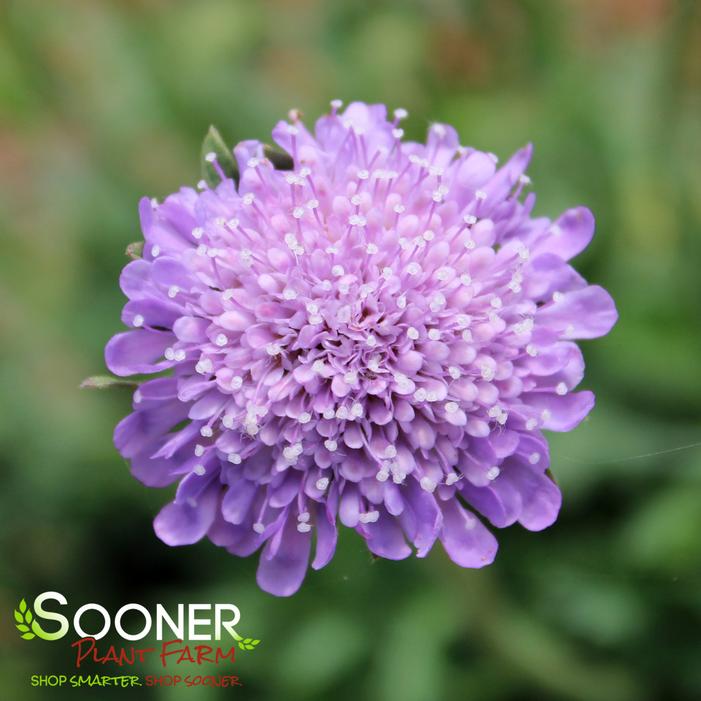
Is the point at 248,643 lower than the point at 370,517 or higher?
lower

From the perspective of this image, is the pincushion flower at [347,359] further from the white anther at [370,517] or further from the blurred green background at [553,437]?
the blurred green background at [553,437]

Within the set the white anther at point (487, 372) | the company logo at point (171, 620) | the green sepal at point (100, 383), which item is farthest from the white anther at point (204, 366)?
the company logo at point (171, 620)

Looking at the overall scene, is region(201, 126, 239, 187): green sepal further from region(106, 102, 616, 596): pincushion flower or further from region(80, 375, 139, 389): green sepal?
region(80, 375, 139, 389): green sepal

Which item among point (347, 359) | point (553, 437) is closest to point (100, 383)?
point (347, 359)

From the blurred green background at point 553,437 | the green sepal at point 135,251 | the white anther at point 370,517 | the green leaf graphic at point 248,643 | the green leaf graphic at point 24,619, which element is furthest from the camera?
the blurred green background at point 553,437

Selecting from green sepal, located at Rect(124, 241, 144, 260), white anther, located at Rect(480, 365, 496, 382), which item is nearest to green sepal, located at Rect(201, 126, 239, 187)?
green sepal, located at Rect(124, 241, 144, 260)

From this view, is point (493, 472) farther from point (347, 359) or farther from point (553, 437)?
point (553, 437)
